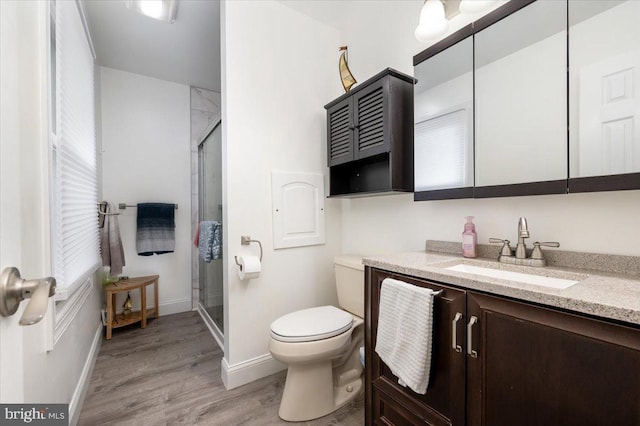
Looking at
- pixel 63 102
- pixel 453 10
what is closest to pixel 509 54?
pixel 453 10

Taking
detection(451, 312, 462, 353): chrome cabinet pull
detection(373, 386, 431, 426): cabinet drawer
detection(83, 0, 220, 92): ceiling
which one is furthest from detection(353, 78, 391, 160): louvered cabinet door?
detection(83, 0, 220, 92): ceiling

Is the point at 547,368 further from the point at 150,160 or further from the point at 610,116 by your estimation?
the point at 150,160

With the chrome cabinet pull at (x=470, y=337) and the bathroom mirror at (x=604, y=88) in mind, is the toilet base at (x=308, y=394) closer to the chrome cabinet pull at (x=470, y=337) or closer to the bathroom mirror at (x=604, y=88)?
the chrome cabinet pull at (x=470, y=337)

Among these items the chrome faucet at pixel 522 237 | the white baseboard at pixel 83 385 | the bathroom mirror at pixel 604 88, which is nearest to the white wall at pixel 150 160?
the white baseboard at pixel 83 385

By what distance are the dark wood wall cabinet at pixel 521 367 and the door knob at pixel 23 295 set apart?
1082mm

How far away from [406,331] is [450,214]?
75 cm

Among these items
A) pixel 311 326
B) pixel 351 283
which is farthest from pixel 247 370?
pixel 351 283

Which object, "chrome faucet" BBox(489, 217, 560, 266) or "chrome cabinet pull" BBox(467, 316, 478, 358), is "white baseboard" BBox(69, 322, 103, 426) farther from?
"chrome faucet" BBox(489, 217, 560, 266)

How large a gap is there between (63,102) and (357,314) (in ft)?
6.64

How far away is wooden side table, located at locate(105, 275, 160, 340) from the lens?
8.00 ft

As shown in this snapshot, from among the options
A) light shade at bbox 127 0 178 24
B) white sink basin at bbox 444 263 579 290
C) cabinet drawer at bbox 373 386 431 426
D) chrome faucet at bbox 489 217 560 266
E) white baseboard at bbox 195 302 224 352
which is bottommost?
white baseboard at bbox 195 302 224 352

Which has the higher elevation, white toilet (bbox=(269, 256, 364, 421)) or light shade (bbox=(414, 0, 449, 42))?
light shade (bbox=(414, 0, 449, 42))

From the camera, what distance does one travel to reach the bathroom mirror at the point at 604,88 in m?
0.92

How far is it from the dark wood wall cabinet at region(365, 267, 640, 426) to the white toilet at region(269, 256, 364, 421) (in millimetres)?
446
